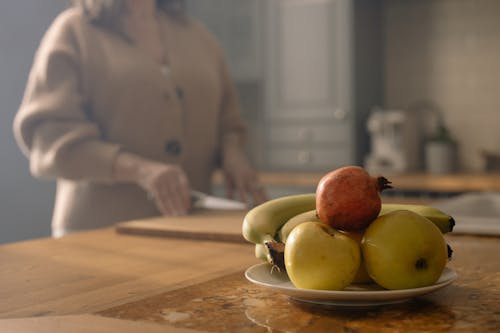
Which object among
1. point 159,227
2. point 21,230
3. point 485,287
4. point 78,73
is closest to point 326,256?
point 485,287

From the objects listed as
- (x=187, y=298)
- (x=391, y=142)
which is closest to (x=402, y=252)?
(x=187, y=298)

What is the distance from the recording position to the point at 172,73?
2.00 meters

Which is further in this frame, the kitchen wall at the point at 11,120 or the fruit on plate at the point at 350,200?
the kitchen wall at the point at 11,120

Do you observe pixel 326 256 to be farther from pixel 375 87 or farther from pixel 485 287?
pixel 375 87

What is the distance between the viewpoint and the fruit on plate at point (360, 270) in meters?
0.77

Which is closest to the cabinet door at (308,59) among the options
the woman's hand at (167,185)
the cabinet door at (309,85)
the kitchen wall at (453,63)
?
the cabinet door at (309,85)

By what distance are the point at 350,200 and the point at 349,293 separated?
0.34 ft

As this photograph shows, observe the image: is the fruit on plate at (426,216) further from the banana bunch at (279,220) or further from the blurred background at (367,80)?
the blurred background at (367,80)

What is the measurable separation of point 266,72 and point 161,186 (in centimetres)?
234

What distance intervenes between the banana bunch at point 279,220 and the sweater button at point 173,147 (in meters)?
1.05

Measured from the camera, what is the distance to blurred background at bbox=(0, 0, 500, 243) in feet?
11.8

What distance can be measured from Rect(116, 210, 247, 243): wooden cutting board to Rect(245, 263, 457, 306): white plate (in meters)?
0.50

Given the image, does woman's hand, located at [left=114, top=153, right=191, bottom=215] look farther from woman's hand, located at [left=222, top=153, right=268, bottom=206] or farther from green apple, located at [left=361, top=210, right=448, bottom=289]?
green apple, located at [left=361, top=210, right=448, bottom=289]

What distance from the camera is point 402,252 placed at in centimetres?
73
